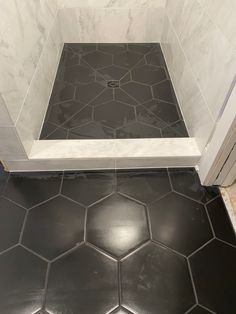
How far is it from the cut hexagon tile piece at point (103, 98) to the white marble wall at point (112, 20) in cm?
64

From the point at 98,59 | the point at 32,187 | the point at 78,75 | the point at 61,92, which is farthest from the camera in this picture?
the point at 98,59

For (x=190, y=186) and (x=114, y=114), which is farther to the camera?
(x=114, y=114)

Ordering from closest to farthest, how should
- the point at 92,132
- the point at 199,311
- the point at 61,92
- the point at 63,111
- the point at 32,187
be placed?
the point at 199,311
the point at 32,187
the point at 92,132
the point at 63,111
the point at 61,92

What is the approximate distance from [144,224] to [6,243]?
21.2 inches

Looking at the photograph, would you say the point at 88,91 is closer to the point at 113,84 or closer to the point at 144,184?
the point at 113,84

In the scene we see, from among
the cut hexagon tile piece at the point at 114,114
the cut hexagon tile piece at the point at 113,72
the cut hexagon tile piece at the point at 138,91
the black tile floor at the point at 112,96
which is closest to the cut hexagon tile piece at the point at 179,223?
the black tile floor at the point at 112,96

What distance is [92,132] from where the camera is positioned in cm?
126

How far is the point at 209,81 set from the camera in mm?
962

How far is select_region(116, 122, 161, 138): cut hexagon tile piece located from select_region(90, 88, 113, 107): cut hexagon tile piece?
254 mm

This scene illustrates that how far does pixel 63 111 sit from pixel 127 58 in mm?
728

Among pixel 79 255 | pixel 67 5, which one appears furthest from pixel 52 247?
pixel 67 5

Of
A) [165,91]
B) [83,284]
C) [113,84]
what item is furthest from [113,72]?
[83,284]

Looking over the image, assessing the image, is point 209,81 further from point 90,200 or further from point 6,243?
point 6,243

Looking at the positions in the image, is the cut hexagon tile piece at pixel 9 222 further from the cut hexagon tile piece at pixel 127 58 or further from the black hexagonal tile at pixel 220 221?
the cut hexagon tile piece at pixel 127 58
